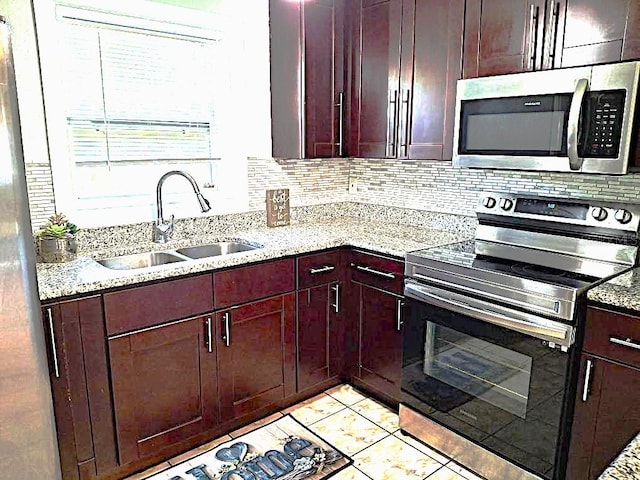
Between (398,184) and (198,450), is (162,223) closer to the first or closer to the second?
(198,450)

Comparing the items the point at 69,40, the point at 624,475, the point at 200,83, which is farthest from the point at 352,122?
the point at 624,475

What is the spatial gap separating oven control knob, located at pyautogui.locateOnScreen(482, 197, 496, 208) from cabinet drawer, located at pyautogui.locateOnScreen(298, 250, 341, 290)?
2.64 feet

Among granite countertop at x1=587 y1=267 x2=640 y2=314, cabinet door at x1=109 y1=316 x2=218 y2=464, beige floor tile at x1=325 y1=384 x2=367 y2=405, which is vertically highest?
granite countertop at x1=587 y1=267 x2=640 y2=314

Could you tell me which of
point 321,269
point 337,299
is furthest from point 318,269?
point 337,299

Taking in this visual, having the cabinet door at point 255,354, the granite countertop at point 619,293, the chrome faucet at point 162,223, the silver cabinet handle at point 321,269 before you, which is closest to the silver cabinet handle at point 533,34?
the granite countertop at point 619,293

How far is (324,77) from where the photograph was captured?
2.78m

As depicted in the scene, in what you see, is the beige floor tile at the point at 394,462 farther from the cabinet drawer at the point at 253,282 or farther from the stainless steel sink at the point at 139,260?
the stainless steel sink at the point at 139,260

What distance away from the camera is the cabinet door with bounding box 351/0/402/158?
2598 millimetres

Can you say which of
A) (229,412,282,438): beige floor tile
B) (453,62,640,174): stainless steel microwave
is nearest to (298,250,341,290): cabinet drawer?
(229,412,282,438): beige floor tile

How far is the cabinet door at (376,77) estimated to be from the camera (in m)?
2.60

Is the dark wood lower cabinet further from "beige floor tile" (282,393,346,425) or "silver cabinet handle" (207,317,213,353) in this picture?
"silver cabinet handle" (207,317,213,353)

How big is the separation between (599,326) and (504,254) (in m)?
0.63

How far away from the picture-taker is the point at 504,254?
2.26 metres

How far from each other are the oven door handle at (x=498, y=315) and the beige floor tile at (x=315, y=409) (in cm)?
85
